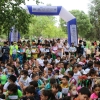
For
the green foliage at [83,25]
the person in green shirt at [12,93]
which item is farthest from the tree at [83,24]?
the person in green shirt at [12,93]

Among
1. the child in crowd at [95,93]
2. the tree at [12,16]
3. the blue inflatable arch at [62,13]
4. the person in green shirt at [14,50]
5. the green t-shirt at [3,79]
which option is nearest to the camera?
the child in crowd at [95,93]

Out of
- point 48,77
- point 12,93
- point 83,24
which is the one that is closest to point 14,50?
point 48,77

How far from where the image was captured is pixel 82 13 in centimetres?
4962

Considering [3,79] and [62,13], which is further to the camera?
[62,13]

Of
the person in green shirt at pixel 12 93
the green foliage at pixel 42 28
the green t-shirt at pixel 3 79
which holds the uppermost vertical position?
the green foliage at pixel 42 28

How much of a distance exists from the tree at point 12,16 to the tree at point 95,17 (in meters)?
36.0

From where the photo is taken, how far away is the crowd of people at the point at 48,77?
5.52m

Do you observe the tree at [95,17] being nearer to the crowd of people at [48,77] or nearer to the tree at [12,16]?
the crowd of people at [48,77]

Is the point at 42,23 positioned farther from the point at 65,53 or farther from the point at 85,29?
the point at 65,53

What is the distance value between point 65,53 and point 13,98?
10390 millimetres

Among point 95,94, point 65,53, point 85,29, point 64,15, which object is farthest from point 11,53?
point 85,29

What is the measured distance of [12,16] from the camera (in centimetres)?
1255

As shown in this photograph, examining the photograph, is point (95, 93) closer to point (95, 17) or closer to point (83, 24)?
point (83, 24)

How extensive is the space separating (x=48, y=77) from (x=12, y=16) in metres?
5.02
